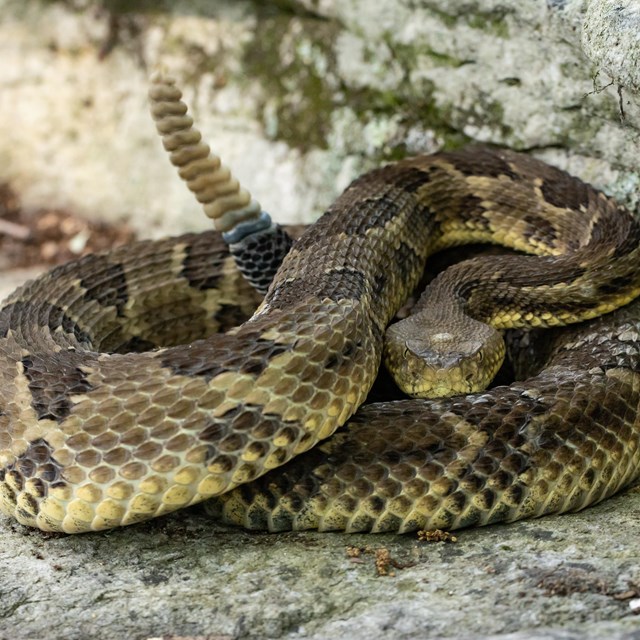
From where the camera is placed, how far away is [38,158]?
884cm

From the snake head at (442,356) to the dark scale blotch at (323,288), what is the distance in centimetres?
34

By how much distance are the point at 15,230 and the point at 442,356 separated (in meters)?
5.58

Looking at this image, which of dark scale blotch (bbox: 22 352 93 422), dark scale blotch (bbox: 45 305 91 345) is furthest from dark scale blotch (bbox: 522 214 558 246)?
dark scale blotch (bbox: 22 352 93 422)

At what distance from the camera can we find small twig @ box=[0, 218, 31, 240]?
8727mm

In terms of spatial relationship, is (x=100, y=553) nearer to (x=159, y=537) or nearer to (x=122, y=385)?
(x=159, y=537)

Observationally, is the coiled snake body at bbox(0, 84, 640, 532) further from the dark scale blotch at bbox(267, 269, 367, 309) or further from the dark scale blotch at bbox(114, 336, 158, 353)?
the dark scale blotch at bbox(114, 336, 158, 353)

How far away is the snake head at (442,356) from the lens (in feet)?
14.5

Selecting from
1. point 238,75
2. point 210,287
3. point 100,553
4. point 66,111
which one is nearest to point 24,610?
point 100,553

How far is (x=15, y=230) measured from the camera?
8773mm

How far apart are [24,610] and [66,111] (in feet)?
19.6

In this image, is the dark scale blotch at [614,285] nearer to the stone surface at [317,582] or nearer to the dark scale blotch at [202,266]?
the stone surface at [317,582]

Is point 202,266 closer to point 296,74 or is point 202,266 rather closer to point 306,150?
point 306,150

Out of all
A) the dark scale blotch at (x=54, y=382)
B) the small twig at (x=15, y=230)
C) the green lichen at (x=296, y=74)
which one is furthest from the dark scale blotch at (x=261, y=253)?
the small twig at (x=15, y=230)

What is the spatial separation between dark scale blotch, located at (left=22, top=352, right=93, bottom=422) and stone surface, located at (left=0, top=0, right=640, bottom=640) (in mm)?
601
